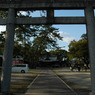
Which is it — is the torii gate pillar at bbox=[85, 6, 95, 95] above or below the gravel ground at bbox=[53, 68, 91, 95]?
above

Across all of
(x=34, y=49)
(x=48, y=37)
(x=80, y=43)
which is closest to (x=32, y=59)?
(x=34, y=49)

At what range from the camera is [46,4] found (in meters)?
5.86

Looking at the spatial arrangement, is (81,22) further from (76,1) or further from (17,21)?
(17,21)

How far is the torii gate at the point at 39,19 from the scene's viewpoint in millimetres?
5395

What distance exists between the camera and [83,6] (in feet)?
19.0

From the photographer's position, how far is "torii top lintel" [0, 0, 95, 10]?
5828mm

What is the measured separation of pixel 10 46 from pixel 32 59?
113 feet

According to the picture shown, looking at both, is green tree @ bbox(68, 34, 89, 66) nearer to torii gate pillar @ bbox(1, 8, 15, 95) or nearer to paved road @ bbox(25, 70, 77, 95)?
paved road @ bbox(25, 70, 77, 95)

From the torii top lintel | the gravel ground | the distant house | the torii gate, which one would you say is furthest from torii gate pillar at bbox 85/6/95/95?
the distant house

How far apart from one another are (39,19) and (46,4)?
2.97 feet

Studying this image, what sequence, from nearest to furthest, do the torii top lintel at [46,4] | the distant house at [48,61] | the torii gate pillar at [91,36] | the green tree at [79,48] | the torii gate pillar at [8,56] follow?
1. the torii gate pillar at [91,36]
2. the torii gate pillar at [8,56]
3. the torii top lintel at [46,4]
4. the green tree at [79,48]
5. the distant house at [48,61]

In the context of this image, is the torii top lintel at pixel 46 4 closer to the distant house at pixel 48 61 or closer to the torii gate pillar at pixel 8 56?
the torii gate pillar at pixel 8 56

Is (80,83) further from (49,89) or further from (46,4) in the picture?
(46,4)

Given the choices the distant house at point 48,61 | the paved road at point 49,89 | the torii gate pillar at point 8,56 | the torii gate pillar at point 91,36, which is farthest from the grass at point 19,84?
the distant house at point 48,61
